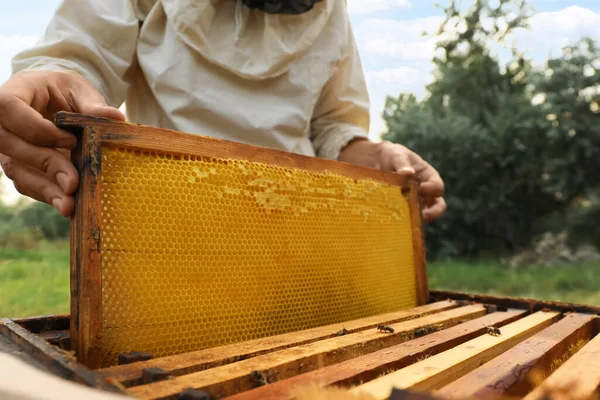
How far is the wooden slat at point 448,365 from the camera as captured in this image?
0.74m

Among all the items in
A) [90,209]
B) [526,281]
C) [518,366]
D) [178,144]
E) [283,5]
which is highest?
[283,5]

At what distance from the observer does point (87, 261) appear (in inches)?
37.1

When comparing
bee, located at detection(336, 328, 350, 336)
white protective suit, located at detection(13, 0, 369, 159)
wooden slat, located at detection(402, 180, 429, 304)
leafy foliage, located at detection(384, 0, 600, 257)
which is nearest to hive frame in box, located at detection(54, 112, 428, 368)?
bee, located at detection(336, 328, 350, 336)

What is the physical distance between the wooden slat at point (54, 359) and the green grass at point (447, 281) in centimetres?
232

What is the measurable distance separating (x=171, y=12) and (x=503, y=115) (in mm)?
6828

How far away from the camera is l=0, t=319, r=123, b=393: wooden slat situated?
671 millimetres

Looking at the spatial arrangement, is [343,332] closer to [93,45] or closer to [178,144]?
[178,144]

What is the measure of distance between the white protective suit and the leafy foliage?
5864 millimetres

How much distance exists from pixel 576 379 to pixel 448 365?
20 centimetres

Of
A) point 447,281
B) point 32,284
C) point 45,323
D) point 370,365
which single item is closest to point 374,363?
point 370,365

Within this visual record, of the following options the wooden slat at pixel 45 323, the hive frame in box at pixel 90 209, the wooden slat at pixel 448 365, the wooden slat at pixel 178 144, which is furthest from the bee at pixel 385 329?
the wooden slat at pixel 45 323

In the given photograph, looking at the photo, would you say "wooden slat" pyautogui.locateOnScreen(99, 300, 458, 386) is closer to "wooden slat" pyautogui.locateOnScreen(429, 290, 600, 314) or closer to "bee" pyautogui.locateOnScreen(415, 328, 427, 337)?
"bee" pyautogui.locateOnScreen(415, 328, 427, 337)

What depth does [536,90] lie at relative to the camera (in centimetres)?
739

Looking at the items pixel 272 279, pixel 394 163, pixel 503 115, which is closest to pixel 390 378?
pixel 272 279
